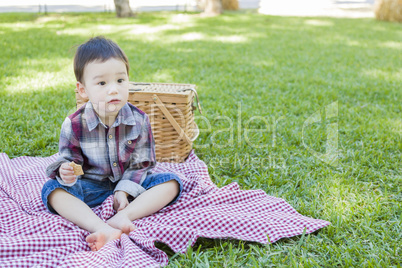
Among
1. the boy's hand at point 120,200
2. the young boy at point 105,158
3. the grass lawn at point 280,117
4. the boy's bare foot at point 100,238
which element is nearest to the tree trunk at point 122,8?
the grass lawn at point 280,117

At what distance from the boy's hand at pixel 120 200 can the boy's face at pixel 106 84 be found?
0.42m

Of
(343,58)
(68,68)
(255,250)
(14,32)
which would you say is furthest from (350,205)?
(14,32)

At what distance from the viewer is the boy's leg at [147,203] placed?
6.32 feet

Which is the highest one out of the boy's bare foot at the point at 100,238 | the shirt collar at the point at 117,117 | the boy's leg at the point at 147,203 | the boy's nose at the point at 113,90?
the boy's nose at the point at 113,90

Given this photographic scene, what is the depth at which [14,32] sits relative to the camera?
274 inches

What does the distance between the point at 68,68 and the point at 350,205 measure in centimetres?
374

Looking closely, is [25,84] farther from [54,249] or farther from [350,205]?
[350,205]

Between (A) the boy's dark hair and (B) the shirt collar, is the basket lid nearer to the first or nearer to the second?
(B) the shirt collar

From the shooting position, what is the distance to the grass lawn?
187 centimetres

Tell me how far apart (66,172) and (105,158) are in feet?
0.82

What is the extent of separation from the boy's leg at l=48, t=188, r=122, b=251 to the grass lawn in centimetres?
29

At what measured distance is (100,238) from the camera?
178 centimetres

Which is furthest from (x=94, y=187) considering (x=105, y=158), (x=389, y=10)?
(x=389, y=10)

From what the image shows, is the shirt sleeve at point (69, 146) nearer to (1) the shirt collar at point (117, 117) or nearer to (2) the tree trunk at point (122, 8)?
(1) the shirt collar at point (117, 117)
